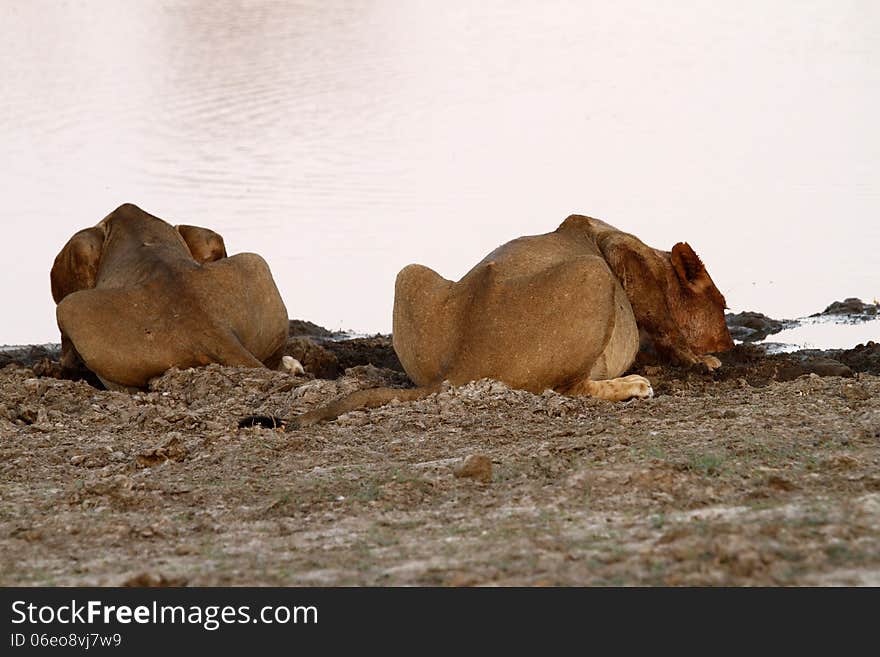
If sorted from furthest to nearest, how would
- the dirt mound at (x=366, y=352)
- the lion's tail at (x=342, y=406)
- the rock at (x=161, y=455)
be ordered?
the dirt mound at (x=366, y=352), the lion's tail at (x=342, y=406), the rock at (x=161, y=455)

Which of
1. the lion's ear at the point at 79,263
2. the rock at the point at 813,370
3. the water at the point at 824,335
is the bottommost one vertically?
the water at the point at 824,335

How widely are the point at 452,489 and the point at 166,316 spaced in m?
4.67

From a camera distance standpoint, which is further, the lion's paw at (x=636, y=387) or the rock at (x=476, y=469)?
the lion's paw at (x=636, y=387)

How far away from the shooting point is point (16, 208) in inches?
738

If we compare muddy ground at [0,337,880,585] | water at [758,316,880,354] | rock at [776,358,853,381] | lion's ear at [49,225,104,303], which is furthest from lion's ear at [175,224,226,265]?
rock at [776,358,853,381]

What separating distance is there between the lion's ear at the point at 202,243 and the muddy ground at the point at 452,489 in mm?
2726

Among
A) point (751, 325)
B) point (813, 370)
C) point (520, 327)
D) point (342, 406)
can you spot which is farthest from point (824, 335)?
point (342, 406)

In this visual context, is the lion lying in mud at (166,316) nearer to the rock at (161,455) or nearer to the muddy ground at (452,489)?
the muddy ground at (452,489)

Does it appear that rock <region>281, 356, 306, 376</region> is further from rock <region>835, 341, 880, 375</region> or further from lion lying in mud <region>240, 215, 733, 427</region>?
rock <region>835, 341, 880, 375</region>

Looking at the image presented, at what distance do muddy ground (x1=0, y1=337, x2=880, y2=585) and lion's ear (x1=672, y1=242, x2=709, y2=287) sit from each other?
1.07 m

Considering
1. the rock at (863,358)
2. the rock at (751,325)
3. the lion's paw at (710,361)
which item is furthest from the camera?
the rock at (751,325)

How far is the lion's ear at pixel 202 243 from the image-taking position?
12484 mm

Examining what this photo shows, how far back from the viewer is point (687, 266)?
10.7 m

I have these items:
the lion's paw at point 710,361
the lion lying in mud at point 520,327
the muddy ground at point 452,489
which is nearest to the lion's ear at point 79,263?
the muddy ground at point 452,489
